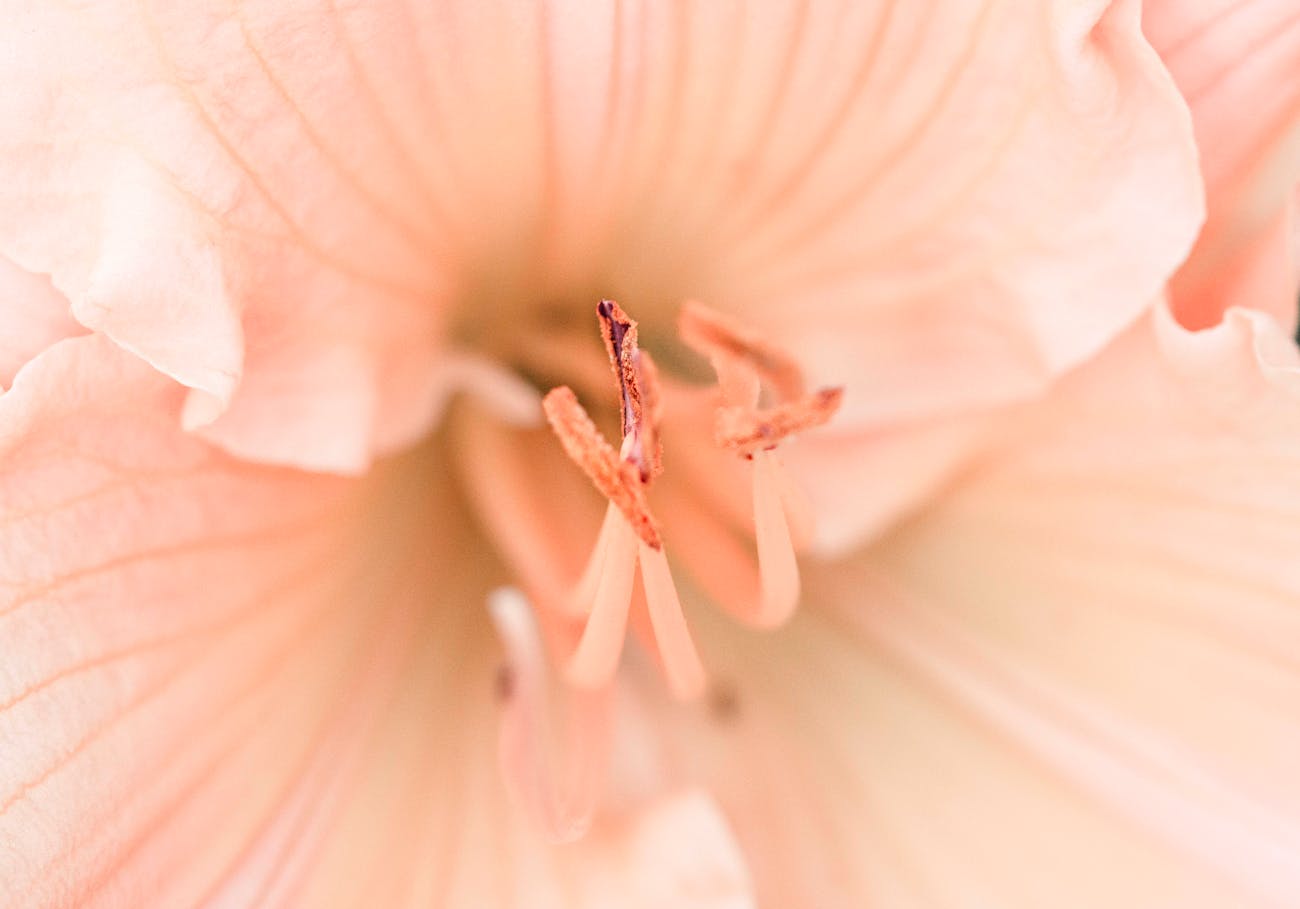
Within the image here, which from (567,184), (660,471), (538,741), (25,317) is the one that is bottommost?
(538,741)

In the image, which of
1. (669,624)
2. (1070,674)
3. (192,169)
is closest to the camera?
(192,169)

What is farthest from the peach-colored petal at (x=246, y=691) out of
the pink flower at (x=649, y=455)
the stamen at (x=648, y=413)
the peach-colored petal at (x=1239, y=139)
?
the peach-colored petal at (x=1239, y=139)

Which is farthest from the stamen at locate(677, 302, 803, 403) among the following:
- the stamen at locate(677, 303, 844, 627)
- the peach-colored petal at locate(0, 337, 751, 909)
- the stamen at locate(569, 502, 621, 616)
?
the peach-colored petal at locate(0, 337, 751, 909)

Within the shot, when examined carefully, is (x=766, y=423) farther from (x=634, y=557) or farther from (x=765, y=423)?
(x=634, y=557)

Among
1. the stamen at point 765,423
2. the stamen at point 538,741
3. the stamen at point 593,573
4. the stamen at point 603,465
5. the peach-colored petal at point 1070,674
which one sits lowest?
the peach-colored petal at point 1070,674

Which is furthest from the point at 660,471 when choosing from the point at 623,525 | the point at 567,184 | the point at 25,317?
the point at 25,317

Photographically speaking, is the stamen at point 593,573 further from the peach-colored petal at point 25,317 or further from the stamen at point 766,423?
the peach-colored petal at point 25,317
